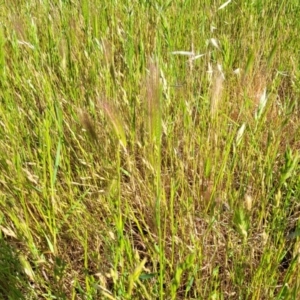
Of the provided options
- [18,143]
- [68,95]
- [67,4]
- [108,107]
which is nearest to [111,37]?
[67,4]

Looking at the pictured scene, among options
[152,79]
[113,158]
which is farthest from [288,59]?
[152,79]

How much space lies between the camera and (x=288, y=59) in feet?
4.40

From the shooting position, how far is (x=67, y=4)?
5.00 ft

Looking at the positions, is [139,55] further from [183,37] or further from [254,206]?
[254,206]

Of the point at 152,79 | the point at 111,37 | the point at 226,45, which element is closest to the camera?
the point at 152,79

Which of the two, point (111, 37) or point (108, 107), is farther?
point (111, 37)

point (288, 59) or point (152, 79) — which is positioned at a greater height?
point (152, 79)

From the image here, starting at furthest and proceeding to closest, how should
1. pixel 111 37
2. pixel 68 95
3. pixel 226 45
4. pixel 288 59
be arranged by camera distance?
pixel 111 37
pixel 288 59
pixel 68 95
pixel 226 45

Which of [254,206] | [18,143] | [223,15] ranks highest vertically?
[223,15]

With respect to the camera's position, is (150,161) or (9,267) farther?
(150,161)

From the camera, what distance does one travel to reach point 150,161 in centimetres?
88

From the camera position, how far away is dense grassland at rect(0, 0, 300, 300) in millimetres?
699

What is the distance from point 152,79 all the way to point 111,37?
850 mm

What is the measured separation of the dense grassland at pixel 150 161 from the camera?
699 mm
